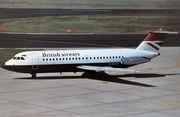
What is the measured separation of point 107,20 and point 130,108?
2506 inches

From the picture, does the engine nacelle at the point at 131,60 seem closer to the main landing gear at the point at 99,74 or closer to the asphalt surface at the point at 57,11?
the main landing gear at the point at 99,74

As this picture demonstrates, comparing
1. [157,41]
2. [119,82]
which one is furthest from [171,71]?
[119,82]

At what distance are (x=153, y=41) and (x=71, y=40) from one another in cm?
3183

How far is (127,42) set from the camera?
80688 millimetres

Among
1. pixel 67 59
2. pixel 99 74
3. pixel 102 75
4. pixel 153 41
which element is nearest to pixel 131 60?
pixel 102 75

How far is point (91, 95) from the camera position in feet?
132

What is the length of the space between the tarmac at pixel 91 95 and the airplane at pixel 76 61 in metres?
1.10

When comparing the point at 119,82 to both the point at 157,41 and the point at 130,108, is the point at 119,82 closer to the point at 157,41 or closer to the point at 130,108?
the point at 157,41

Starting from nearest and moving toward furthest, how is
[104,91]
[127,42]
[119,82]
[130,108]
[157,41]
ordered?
[130,108], [104,91], [119,82], [157,41], [127,42]

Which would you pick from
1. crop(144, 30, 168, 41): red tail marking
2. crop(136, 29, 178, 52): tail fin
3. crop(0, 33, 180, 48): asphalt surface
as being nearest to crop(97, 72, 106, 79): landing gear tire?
crop(136, 29, 178, 52): tail fin

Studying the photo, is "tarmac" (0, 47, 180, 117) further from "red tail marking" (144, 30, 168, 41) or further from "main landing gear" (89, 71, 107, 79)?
"red tail marking" (144, 30, 168, 41)

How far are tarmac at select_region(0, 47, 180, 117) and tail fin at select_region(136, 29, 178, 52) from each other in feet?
9.11

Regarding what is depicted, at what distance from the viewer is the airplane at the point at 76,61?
46.7 m

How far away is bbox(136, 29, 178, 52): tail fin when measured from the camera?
50938mm
